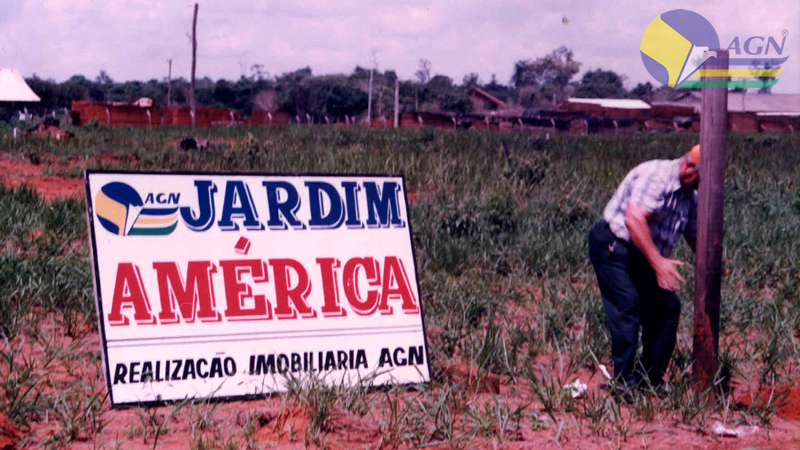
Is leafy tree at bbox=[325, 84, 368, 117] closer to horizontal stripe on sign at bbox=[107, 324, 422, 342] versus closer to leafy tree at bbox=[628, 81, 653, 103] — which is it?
leafy tree at bbox=[628, 81, 653, 103]

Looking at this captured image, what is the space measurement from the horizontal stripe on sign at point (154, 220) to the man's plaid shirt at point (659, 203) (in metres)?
2.49

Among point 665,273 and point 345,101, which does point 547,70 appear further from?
point 665,273

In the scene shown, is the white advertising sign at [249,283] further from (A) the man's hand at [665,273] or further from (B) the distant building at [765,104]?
(B) the distant building at [765,104]

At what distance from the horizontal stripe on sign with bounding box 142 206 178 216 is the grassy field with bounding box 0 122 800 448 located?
3.03 feet

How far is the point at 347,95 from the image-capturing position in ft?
237

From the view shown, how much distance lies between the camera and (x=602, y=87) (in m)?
100

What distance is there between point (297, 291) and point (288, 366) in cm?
40

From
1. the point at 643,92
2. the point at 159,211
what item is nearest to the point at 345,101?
the point at 643,92

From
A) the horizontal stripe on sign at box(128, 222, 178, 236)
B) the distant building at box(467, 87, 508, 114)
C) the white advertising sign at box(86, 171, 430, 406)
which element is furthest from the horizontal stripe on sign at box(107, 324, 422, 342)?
the distant building at box(467, 87, 508, 114)

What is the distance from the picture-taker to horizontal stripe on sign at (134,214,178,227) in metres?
3.95

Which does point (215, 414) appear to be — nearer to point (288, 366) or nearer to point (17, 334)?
point (288, 366)

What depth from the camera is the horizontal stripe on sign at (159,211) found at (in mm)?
3969

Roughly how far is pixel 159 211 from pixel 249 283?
1.94 feet

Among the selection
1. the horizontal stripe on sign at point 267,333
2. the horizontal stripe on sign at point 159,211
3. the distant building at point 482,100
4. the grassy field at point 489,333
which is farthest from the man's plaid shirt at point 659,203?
the distant building at point 482,100
